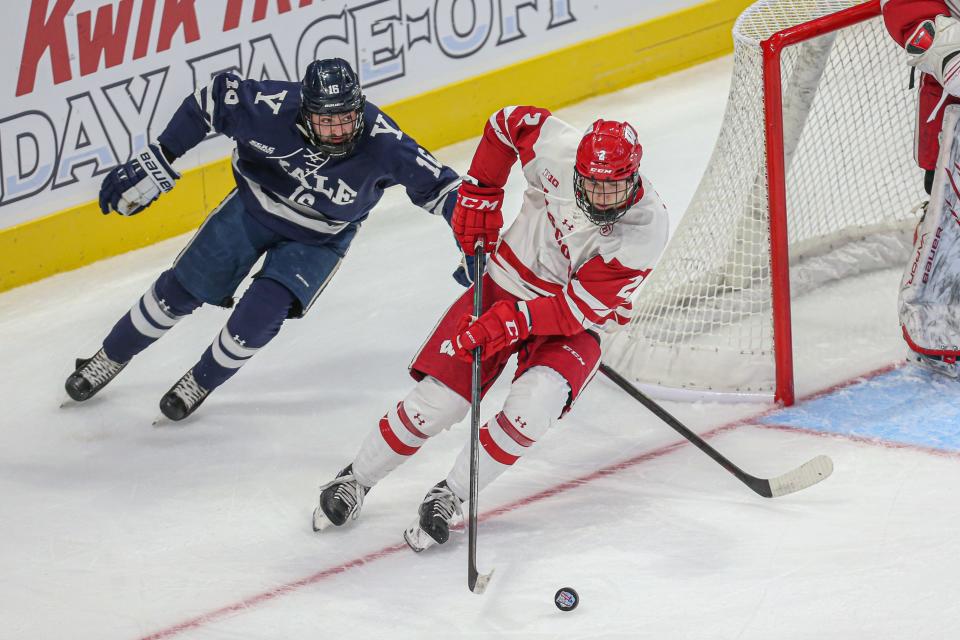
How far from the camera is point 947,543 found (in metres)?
3.42

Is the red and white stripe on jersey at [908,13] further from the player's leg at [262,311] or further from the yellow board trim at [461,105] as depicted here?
the yellow board trim at [461,105]

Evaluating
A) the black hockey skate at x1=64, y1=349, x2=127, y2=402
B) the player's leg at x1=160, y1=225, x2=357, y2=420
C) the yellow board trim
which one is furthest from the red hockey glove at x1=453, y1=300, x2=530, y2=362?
the yellow board trim

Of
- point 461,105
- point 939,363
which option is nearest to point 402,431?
point 939,363

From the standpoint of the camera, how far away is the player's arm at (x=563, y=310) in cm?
331

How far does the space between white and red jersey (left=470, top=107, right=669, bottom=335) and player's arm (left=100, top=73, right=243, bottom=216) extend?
0.78 metres

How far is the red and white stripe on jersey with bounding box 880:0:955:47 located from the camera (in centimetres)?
376

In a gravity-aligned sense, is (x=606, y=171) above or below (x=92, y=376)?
above

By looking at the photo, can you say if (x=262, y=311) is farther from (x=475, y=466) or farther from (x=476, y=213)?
(x=475, y=466)

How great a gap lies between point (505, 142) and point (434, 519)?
99 centimetres

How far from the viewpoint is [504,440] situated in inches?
135

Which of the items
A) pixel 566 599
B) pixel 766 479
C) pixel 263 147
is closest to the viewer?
pixel 566 599

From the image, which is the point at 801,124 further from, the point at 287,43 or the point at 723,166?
the point at 287,43

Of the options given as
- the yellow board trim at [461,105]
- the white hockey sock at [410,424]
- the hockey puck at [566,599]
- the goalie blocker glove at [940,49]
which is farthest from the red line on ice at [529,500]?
the yellow board trim at [461,105]

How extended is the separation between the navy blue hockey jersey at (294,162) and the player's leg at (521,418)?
66cm
